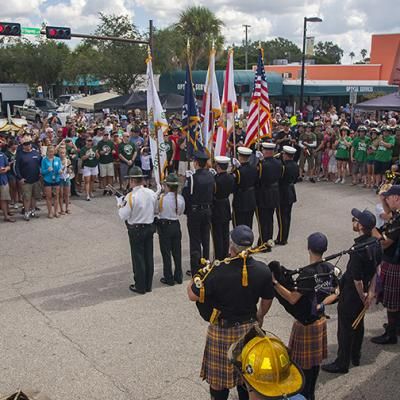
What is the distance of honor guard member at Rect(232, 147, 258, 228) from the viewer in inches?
331

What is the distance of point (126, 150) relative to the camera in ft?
44.6

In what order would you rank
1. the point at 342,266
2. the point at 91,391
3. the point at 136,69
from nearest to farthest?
the point at 91,391
the point at 342,266
the point at 136,69

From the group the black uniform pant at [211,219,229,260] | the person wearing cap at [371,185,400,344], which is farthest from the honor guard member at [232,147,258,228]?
the person wearing cap at [371,185,400,344]

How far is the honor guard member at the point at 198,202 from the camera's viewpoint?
24.3 ft

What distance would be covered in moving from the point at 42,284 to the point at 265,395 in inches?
230

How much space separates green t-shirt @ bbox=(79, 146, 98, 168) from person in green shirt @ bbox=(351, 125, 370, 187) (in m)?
7.55

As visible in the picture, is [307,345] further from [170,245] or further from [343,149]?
[343,149]

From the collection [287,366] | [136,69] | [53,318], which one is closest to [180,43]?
[136,69]

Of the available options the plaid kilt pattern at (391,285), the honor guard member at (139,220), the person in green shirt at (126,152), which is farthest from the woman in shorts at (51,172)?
the plaid kilt pattern at (391,285)

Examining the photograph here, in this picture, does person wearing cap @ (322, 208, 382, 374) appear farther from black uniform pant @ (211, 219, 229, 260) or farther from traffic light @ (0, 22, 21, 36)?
traffic light @ (0, 22, 21, 36)

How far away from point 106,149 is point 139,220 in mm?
6994

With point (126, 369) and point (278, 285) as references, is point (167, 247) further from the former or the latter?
point (278, 285)

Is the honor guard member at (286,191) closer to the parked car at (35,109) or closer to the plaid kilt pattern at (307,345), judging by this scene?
the plaid kilt pattern at (307,345)

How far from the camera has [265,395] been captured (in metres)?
2.43
